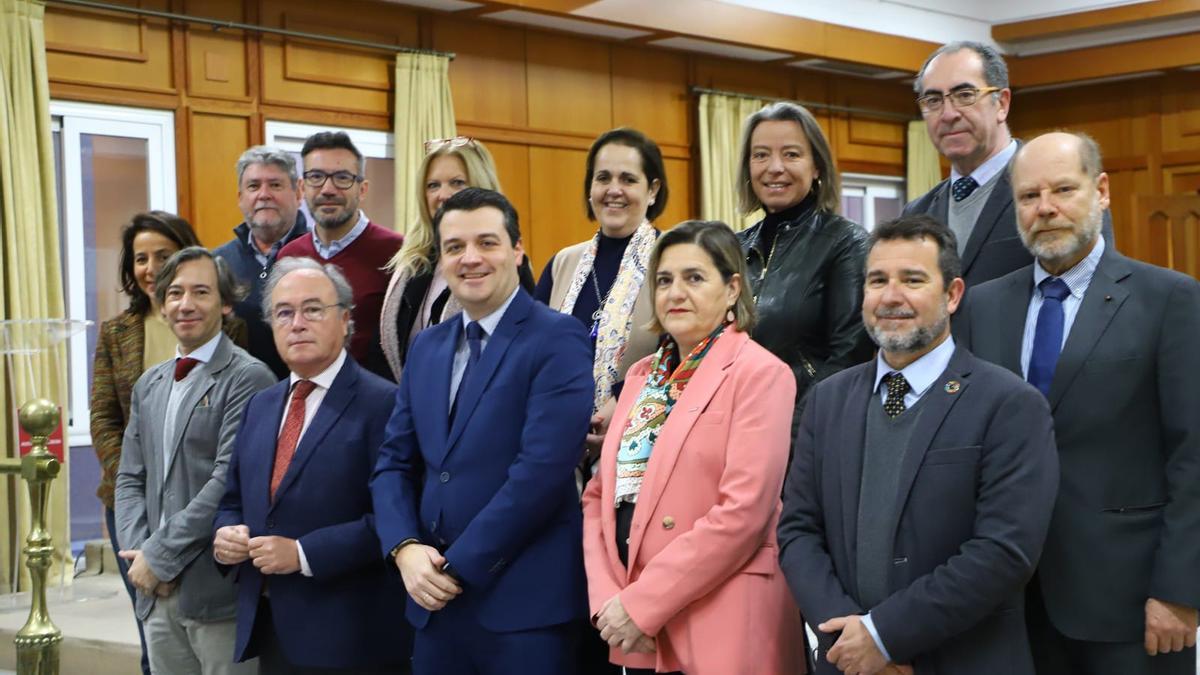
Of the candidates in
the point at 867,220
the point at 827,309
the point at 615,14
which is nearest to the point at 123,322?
the point at 827,309

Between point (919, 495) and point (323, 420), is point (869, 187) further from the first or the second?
point (919, 495)

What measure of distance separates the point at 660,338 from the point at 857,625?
1.03 meters

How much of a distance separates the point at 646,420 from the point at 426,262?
3.45ft

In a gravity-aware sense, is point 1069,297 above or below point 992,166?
below

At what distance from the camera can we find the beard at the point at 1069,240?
2.38 meters

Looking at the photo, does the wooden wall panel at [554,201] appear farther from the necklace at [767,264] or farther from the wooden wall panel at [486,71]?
the necklace at [767,264]

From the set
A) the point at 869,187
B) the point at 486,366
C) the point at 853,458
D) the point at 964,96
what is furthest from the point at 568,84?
the point at 853,458

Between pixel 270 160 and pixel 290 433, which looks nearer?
pixel 290 433

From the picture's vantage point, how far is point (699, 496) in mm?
2527

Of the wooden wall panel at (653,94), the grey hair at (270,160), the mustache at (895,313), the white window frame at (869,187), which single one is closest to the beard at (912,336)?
the mustache at (895,313)

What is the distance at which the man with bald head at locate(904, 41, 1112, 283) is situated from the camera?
2.74m

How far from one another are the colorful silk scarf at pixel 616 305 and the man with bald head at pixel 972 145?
697 mm

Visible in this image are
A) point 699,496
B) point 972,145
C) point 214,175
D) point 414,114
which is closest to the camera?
point 699,496

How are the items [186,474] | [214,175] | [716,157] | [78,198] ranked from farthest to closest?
[716,157] < [214,175] < [78,198] < [186,474]
